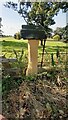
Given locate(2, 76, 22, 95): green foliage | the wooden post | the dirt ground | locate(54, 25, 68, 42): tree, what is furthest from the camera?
locate(54, 25, 68, 42): tree

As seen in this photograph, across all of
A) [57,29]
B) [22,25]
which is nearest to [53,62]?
[57,29]

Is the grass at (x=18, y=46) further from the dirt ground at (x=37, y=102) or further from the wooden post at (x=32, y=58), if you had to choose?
the dirt ground at (x=37, y=102)

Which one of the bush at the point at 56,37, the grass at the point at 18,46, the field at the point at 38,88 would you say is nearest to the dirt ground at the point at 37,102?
the field at the point at 38,88

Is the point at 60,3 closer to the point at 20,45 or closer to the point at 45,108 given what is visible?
the point at 20,45

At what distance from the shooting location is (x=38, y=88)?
2.18 m

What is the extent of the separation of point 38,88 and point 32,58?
0.35 meters

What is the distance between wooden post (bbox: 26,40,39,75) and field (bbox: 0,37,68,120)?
0.07 meters

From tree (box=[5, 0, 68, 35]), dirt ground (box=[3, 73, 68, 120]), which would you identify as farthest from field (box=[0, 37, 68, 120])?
tree (box=[5, 0, 68, 35])

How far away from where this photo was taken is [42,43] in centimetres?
242

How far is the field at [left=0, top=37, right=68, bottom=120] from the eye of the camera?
6.64 ft

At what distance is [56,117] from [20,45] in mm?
820

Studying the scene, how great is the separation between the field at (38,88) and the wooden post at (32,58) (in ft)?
0.22

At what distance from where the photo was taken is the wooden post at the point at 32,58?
231 centimetres

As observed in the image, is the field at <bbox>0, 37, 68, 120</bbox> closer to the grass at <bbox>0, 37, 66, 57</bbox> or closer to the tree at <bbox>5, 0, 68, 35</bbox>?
the grass at <bbox>0, 37, 66, 57</bbox>
